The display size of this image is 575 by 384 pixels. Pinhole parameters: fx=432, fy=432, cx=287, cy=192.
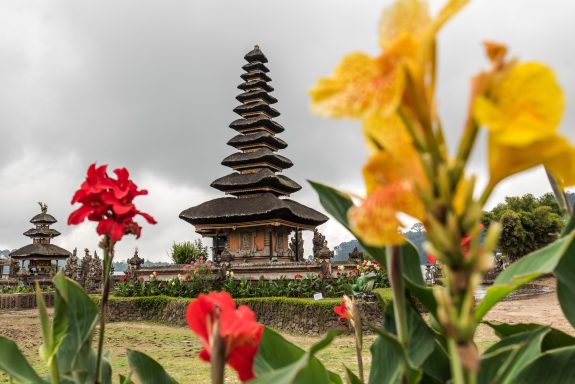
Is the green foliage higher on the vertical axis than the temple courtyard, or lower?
higher

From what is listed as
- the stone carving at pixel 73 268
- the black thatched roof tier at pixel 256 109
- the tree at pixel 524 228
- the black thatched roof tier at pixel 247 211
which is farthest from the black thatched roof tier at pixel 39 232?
the tree at pixel 524 228

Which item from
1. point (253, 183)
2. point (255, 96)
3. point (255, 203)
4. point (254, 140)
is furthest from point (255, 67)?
point (255, 203)

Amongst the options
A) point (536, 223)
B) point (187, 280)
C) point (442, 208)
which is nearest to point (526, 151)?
point (442, 208)

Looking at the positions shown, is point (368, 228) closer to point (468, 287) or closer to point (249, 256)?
point (468, 287)

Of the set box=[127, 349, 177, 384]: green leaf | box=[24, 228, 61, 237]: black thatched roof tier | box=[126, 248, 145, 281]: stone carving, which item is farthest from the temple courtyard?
box=[24, 228, 61, 237]: black thatched roof tier

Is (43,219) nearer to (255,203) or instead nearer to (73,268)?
(73,268)

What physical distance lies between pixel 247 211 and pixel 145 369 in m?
A: 20.5

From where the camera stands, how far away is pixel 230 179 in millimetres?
23812

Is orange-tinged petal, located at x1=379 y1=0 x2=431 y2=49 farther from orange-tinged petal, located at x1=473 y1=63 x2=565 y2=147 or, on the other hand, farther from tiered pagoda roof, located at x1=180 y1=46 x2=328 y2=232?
tiered pagoda roof, located at x1=180 y1=46 x2=328 y2=232

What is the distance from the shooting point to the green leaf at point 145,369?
39.6 inches

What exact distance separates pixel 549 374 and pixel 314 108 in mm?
644

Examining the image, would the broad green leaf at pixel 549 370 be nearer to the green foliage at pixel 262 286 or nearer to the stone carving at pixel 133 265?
the green foliage at pixel 262 286

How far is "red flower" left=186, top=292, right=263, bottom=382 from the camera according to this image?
61 centimetres

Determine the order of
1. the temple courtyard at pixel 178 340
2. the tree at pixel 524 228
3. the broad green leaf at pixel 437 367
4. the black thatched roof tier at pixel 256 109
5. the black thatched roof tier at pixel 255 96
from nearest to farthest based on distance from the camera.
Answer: the broad green leaf at pixel 437 367
the temple courtyard at pixel 178 340
the black thatched roof tier at pixel 256 109
the black thatched roof tier at pixel 255 96
the tree at pixel 524 228
